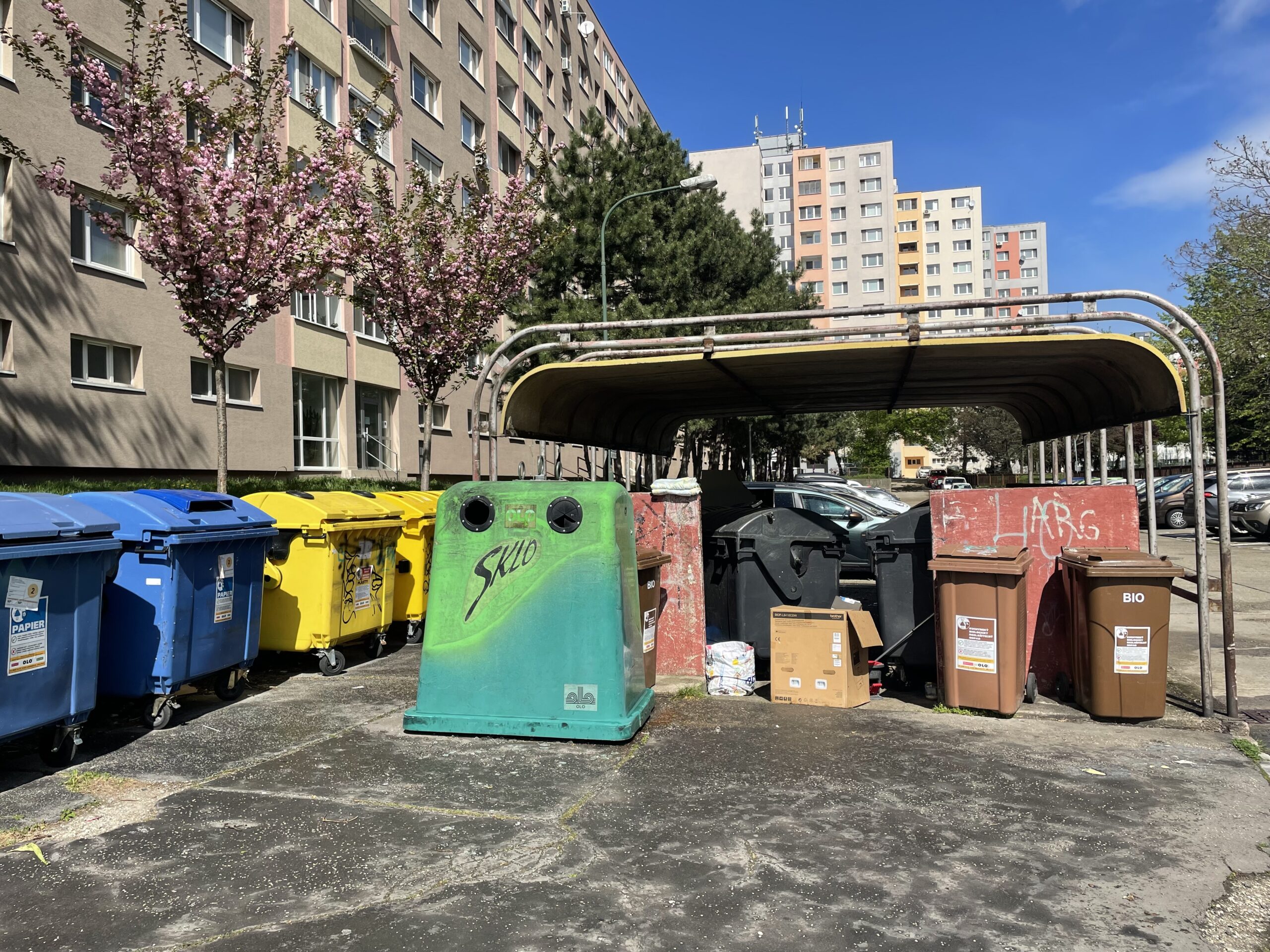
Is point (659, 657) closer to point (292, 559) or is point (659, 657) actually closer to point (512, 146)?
point (292, 559)

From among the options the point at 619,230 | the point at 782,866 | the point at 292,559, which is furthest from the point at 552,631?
the point at 619,230

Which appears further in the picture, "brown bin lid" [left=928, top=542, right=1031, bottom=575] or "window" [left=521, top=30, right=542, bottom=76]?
"window" [left=521, top=30, right=542, bottom=76]

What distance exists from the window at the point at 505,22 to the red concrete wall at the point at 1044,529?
29994 millimetres

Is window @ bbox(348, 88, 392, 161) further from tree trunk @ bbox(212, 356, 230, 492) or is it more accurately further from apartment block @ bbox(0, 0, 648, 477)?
tree trunk @ bbox(212, 356, 230, 492)

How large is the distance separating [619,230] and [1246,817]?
1684cm

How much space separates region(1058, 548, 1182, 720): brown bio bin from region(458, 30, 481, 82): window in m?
27.7

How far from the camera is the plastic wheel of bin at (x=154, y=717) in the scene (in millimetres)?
5891

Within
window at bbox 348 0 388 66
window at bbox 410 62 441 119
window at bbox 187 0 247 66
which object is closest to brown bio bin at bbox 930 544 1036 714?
window at bbox 187 0 247 66

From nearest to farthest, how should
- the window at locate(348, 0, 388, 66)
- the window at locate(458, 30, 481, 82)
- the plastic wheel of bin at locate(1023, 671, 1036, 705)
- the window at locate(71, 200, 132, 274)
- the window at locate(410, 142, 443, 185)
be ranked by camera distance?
the plastic wheel of bin at locate(1023, 671, 1036, 705), the window at locate(71, 200, 132, 274), the window at locate(348, 0, 388, 66), the window at locate(410, 142, 443, 185), the window at locate(458, 30, 481, 82)

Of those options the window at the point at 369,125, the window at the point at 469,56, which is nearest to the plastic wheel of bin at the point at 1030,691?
Answer: the window at the point at 369,125

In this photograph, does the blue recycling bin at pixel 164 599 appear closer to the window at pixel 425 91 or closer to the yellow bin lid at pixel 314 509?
the yellow bin lid at pixel 314 509

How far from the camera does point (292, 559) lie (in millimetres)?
7543

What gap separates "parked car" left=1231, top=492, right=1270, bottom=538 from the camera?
20750 millimetres

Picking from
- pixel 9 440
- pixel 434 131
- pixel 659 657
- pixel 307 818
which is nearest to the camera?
pixel 307 818
